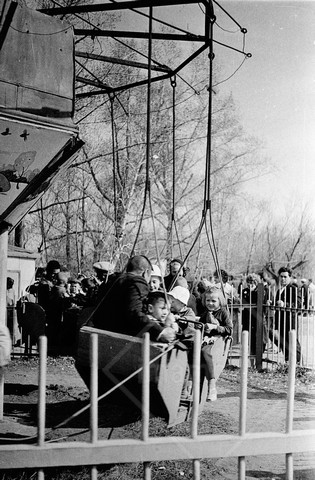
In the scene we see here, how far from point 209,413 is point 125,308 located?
7.54 ft

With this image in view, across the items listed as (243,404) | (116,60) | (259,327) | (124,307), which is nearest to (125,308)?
(124,307)

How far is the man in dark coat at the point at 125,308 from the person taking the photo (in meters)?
4.04

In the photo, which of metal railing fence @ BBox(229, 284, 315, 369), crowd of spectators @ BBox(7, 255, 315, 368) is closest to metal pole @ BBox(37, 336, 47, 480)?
crowd of spectators @ BBox(7, 255, 315, 368)

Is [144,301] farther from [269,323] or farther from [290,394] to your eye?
[269,323]

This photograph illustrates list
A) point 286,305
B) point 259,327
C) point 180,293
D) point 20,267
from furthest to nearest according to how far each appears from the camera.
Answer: point 20,267
point 259,327
point 286,305
point 180,293

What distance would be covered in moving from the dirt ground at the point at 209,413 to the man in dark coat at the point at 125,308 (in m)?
0.83

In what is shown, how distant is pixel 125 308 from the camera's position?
4.16 meters

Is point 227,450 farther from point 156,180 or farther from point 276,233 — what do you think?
point 276,233

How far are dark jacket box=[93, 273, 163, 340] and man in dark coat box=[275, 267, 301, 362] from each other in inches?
172

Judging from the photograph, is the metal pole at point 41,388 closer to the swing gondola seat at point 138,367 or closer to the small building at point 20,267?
the swing gondola seat at point 138,367

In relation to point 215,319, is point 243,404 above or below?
below

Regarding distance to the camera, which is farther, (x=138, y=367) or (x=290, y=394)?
(x=138, y=367)

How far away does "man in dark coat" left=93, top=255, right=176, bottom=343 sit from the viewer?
159 inches

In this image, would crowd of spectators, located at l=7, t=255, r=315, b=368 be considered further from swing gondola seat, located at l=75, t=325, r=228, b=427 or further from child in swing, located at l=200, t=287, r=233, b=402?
swing gondola seat, located at l=75, t=325, r=228, b=427
